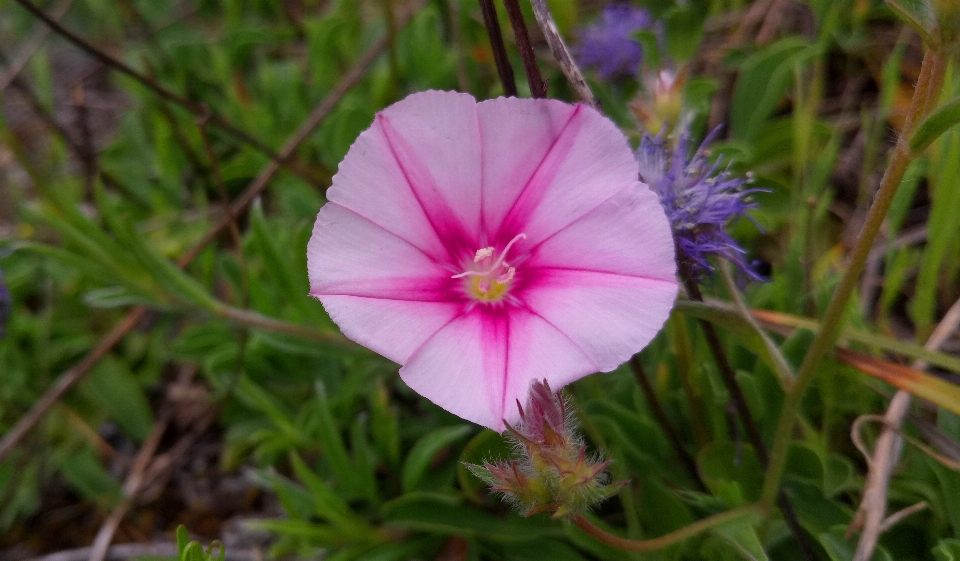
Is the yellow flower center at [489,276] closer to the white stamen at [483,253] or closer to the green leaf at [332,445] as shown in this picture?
the white stamen at [483,253]

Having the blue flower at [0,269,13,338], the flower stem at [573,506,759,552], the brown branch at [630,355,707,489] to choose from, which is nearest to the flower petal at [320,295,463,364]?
the flower stem at [573,506,759,552]

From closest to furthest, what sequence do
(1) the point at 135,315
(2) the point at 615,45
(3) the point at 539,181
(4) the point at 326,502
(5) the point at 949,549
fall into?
(3) the point at 539,181 < (5) the point at 949,549 < (4) the point at 326,502 < (2) the point at 615,45 < (1) the point at 135,315

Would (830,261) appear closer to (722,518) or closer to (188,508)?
(722,518)

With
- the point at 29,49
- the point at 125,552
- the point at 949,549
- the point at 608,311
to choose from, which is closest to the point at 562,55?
the point at 608,311

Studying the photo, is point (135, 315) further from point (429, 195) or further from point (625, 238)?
point (625, 238)

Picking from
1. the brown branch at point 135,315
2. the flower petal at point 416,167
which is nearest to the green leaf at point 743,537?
the flower petal at point 416,167
